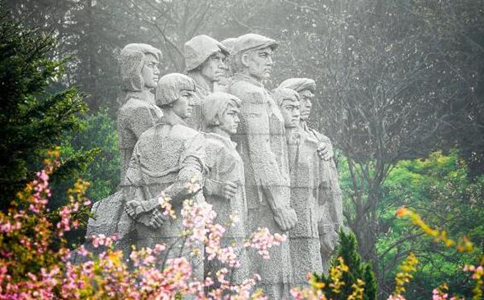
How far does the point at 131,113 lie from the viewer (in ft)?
56.2

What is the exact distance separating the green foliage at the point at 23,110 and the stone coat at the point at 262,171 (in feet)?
8.19

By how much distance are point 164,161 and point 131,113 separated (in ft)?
4.72

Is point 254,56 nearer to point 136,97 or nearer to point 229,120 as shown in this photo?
point 229,120

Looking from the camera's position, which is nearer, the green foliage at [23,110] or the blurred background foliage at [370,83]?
the green foliage at [23,110]

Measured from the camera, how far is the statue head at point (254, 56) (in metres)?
18.7

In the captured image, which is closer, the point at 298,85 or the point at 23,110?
the point at 23,110

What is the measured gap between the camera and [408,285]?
108ft

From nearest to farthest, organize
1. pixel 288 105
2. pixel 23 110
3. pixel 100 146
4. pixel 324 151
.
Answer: pixel 23 110 < pixel 288 105 < pixel 324 151 < pixel 100 146

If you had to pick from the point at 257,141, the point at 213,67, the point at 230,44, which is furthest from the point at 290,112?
the point at 213,67

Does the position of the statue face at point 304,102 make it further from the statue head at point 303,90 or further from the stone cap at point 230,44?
the stone cap at point 230,44

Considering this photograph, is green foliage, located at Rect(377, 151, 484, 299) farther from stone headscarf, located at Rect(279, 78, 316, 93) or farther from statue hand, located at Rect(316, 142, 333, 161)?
stone headscarf, located at Rect(279, 78, 316, 93)

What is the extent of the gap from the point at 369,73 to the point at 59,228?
21046 millimetres

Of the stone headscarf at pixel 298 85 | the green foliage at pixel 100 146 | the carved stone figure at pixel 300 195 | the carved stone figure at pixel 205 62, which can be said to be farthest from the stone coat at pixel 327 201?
the green foliage at pixel 100 146

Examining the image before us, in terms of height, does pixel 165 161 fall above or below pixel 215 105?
below
